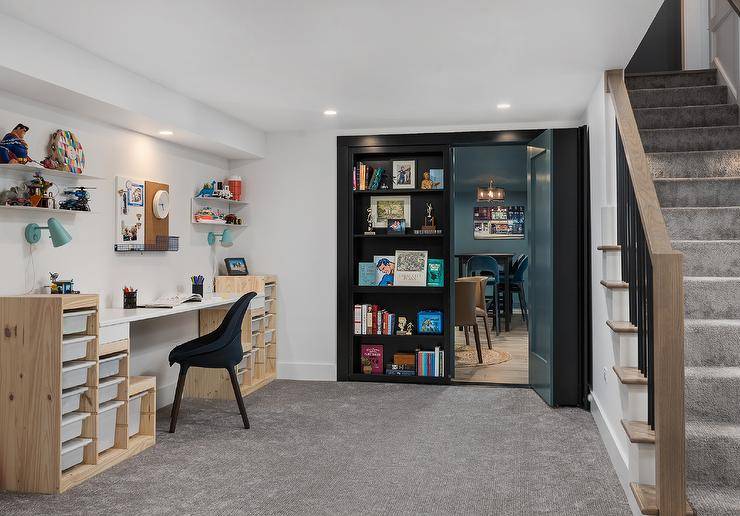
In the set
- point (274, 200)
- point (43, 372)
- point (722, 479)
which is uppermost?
point (274, 200)

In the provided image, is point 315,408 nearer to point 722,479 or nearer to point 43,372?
point 43,372

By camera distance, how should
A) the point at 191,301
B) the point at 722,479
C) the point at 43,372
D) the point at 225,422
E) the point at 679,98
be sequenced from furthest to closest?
the point at 679,98
the point at 191,301
the point at 225,422
the point at 43,372
the point at 722,479

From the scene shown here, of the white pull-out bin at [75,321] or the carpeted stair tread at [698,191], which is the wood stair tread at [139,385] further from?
the carpeted stair tread at [698,191]

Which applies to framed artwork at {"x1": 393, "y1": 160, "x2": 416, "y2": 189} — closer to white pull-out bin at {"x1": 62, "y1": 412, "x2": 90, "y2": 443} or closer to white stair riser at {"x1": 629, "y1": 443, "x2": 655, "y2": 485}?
white pull-out bin at {"x1": 62, "y1": 412, "x2": 90, "y2": 443}

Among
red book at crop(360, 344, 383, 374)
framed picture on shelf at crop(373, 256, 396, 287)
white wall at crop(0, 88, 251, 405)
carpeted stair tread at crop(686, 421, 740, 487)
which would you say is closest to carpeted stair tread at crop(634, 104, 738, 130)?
framed picture on shelf at crop(373, 256, 396, 287)

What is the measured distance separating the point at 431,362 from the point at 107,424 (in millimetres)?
2829

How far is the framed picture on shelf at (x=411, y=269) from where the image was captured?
5.55m

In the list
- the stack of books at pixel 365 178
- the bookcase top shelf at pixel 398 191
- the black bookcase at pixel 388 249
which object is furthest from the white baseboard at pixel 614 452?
the stack of books at pixel 365 178

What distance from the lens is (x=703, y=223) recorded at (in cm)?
356

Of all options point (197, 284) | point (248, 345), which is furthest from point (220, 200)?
point (248, 345)

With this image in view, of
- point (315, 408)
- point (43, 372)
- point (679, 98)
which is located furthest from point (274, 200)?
point (679, 98)

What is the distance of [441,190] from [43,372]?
3.50 meters

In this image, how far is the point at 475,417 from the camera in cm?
439

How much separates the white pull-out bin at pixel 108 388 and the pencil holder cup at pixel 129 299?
0.71 m
